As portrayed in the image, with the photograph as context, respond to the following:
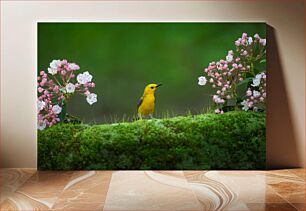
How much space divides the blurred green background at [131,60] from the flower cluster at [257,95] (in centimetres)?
36

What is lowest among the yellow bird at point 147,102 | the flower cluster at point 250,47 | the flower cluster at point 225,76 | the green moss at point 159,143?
the green moss at point 159,143

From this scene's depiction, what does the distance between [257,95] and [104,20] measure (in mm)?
1568

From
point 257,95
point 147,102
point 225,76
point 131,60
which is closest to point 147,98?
point 147,102

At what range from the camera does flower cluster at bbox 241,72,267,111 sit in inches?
186

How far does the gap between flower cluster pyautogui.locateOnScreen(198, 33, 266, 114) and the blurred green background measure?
7 cm

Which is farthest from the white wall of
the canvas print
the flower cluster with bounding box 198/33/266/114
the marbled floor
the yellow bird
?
the yellow bird

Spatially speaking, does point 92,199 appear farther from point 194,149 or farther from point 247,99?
point 247,99

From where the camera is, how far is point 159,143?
4688mm

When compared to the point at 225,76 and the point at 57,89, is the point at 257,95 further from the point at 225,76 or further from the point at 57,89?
the point at 57,89

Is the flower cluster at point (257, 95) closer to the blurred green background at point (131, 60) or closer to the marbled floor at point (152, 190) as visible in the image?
the blurred green background at point (131, 60)

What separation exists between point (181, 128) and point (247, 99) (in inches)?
26.2

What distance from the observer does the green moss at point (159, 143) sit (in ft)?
15.4

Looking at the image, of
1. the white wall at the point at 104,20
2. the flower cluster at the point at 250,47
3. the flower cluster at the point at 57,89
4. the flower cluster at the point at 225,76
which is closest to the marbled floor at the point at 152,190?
the white wall at the point at 104,20

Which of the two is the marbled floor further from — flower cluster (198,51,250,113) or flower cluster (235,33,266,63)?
flower cluster (235,33,266,63)
